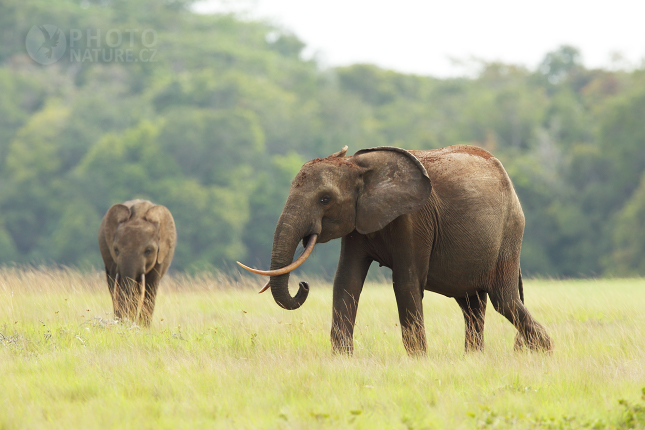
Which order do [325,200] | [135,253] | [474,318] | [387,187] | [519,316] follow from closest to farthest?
[325,200]
[387,187]
[519,316]
[474,318]
[135,253]

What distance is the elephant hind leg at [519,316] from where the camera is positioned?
8.75m

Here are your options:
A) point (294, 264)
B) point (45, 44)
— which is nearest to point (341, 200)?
point (294, 264)

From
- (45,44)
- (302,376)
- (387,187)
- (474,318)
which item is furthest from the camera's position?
(45,44)

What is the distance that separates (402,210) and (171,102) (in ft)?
190

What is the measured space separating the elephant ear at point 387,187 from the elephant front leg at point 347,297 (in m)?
0.54

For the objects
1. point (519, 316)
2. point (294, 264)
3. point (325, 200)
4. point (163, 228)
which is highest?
point (325, 200)

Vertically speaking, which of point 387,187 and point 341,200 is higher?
point 387,187

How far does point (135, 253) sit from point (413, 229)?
4.86 m

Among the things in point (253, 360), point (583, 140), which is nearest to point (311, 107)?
point (583, 140)

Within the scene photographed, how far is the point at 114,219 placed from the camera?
12023mm

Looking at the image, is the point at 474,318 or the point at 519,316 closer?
the point at 519,316
